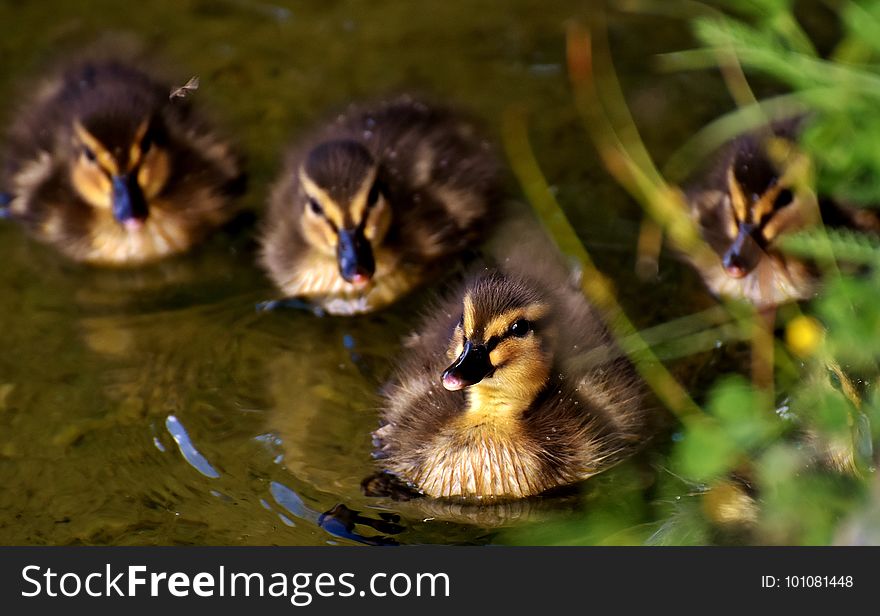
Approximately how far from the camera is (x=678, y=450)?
357 cm

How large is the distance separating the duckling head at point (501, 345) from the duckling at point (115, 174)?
1474 mm

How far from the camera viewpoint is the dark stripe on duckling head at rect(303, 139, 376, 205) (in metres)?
4.11

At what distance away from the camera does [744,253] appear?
13.7ft

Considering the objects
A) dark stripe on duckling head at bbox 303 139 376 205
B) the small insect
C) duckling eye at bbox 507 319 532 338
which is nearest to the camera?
duckling eye at bbox 507 319 532 338

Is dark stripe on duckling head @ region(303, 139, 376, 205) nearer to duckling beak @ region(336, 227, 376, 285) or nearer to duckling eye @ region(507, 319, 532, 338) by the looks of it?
duckling beak @ region(336, 227, 376, 285)

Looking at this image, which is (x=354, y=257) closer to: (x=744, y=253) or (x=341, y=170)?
(x=341, y=170)

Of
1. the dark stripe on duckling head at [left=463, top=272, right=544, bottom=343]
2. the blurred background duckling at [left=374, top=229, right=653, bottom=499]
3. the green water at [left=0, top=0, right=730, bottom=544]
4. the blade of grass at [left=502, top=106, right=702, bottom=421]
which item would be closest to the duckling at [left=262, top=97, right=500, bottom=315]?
the green water at [left=0, top=0, right=730, bottom=544]

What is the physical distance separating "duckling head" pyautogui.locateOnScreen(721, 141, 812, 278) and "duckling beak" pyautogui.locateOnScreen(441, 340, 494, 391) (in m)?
1.16

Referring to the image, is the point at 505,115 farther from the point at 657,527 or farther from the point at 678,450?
the point at 657,527


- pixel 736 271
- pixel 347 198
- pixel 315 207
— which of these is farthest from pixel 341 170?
pixel 736 271

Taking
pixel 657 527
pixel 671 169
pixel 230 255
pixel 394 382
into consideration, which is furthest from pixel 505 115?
pixel 657 527

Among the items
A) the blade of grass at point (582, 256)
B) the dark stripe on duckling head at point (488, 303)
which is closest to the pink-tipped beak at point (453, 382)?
the dark stripe on duckling head at point (488, 303)

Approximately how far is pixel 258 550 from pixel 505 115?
238 centimetres

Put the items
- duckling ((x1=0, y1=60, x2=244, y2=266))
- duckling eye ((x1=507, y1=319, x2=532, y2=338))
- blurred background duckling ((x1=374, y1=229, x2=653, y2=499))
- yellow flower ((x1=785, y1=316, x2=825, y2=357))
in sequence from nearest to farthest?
duckling eye ((x1=507, y1=319, x2=532, y2=338)) < blurred background duckling ((x1=374, y1=229, x2=653, y2=499)) < yellow flower ((x1=785, y1=316, x2=825, y2=357)) < duckling ((x1=0, y1=60, x2=244, y2=266))
